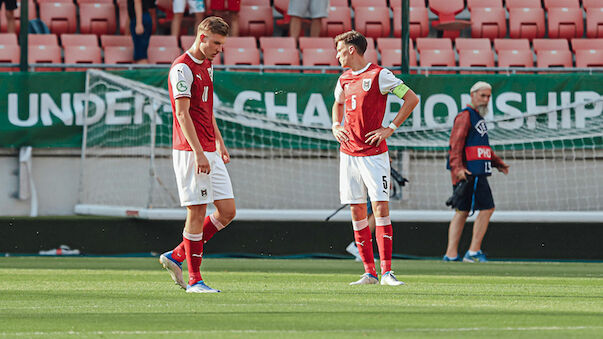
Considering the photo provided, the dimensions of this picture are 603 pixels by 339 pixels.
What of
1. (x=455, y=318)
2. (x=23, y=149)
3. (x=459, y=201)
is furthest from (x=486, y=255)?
(x=455, y=318)

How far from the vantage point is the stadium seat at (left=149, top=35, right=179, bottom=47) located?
15.3 meters

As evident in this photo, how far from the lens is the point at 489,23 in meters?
17.2

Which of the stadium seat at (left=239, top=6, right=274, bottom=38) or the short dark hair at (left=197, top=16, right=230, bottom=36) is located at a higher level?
the stadium seat at (left=239, top=6, right=274, bottom=38)

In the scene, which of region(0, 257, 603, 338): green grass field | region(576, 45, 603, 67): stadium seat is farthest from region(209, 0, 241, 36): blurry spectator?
region(0, 257, 603, 338): green grass field

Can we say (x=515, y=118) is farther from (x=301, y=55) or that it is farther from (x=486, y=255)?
(x=301, y=55)

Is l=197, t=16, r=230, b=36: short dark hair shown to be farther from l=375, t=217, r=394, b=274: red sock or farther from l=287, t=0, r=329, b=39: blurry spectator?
l=287, t=0, r=329, b=39: blurry spectator

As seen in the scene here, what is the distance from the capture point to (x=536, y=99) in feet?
41.7

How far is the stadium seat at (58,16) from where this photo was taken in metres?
16.2

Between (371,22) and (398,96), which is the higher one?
(371,22)

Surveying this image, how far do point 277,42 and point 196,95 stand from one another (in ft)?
29.2

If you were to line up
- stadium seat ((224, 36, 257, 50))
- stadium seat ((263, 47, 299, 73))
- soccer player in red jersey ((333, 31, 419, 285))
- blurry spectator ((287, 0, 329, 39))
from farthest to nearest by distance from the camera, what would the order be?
blurry spectator ((287, 0, 329, 39)) → stadium seat ((224, 36, 257, 50)) → stadium seat ((263, 47, 299, 73)) → soccer player in red jersey ((333, 31, 419, 285))

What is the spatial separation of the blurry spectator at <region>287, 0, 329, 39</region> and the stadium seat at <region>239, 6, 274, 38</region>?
494 mm

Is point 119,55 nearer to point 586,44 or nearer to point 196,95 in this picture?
point 586,44

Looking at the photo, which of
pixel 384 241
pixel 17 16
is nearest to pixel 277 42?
pixel 17 16
